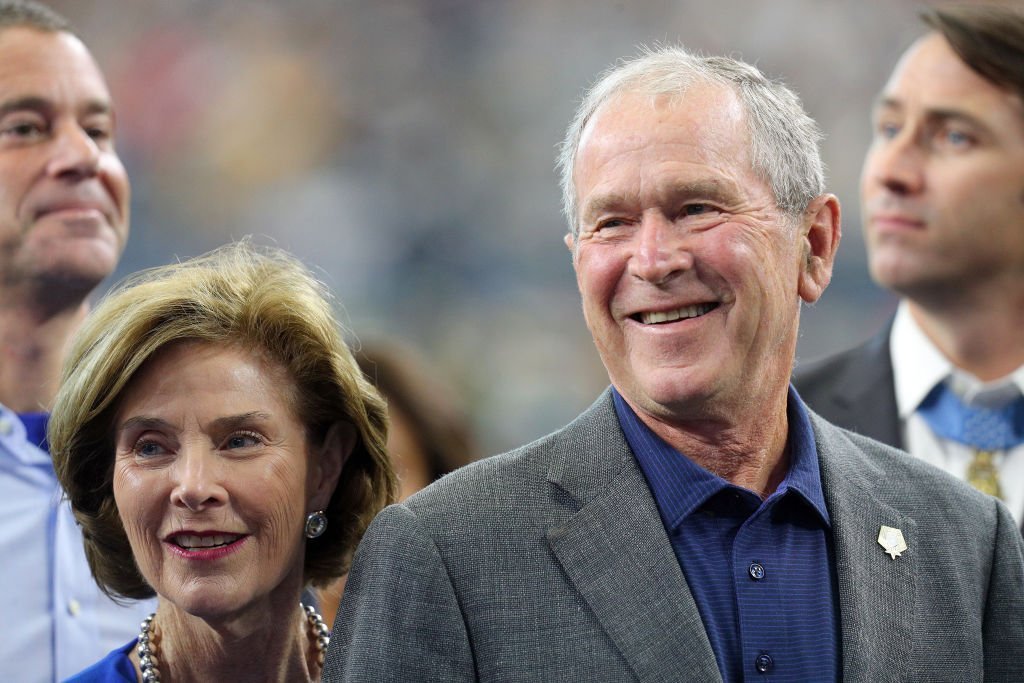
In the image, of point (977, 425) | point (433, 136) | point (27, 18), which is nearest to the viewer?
point (27, 18)

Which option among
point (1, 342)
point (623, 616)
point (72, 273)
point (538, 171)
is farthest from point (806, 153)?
point (538, 171)

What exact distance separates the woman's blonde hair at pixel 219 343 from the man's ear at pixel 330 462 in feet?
0.04

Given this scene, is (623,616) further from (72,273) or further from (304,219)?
(304,219)

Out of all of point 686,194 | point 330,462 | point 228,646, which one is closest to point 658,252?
point 686,194

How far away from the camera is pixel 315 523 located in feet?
6.37

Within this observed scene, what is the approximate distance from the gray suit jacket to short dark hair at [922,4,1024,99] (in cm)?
146

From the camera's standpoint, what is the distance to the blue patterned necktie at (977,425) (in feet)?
9.25

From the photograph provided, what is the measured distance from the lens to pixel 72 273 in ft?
8.25

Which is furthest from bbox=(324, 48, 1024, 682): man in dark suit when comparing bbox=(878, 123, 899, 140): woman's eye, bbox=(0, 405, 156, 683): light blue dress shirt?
bbox=(878, 123, 899, 140): woman's eye

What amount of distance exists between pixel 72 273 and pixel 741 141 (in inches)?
55.5

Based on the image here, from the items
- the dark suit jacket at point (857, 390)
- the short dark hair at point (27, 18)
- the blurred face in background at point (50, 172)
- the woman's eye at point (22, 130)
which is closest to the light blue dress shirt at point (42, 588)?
the blurred face in background at point (50, 172)

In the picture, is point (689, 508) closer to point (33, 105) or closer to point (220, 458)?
point (220, 458)

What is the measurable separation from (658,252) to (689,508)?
33 centimetres

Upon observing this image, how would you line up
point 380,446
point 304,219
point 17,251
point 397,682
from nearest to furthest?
point 397,682 → point 380,446 → point 17,251 → point 304,219
